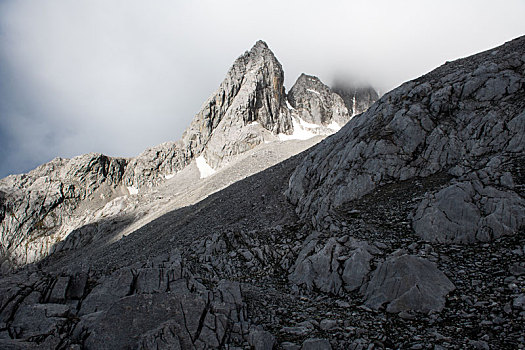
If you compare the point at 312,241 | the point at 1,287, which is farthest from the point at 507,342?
the point at 1,287

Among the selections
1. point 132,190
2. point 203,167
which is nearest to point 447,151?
point 203,167

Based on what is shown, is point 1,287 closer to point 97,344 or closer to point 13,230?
point 97,344

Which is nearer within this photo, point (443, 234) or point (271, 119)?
point (443, 234)

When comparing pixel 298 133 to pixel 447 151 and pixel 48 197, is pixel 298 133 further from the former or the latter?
pixel 447 151

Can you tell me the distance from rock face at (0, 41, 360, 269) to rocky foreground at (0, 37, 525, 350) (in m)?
62.2

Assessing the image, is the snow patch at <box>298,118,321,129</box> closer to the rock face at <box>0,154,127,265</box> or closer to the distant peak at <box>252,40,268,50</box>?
the distant peak at <box>252,40,268,50</box>

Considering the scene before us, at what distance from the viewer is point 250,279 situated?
13.3 metres

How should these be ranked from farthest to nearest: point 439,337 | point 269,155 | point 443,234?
point 269,155 → point 443,234 → point 439,337

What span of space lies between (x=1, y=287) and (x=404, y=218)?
52.8 ft

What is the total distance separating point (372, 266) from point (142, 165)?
9170cm

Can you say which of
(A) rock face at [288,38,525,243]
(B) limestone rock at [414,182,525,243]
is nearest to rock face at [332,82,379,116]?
(A) rock face at [288,38,525,243]

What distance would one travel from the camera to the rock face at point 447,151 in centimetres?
1120

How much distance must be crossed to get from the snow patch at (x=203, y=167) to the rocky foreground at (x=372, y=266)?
62.5 metres

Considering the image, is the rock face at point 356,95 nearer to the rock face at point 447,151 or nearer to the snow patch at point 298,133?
the snow patch at point 298,133
